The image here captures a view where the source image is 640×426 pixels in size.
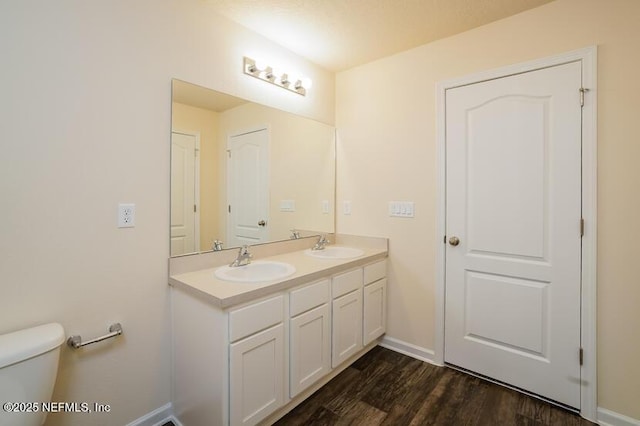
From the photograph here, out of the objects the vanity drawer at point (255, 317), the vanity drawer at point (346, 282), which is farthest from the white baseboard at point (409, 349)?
the vanity drawer at point (255, 317)

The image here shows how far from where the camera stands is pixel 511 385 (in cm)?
194

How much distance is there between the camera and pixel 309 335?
177cm

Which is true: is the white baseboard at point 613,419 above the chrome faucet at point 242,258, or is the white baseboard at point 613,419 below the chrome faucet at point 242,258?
below

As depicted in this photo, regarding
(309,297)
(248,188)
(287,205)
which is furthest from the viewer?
(287,205)

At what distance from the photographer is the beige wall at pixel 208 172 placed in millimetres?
1830

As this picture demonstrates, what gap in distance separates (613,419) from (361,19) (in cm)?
269

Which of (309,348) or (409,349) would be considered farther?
(409,349)

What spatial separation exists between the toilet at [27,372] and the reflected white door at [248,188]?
100 cm

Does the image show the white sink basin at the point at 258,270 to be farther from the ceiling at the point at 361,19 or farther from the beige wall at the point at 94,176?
the ceiling at the point at 361,19

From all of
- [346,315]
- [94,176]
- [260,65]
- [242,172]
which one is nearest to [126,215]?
[94,176]

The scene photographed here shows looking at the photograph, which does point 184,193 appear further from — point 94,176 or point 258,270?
point 258,270

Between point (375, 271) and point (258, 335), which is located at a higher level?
point (375, 271)

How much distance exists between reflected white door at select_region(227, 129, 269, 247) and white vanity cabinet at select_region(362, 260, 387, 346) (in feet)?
2.75

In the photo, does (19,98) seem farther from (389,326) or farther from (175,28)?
(389,326)
